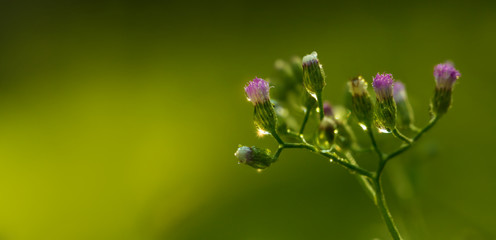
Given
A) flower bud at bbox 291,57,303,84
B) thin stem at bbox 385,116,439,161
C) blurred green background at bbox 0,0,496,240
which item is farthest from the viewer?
blurred green background at bbox 0,0,496,240

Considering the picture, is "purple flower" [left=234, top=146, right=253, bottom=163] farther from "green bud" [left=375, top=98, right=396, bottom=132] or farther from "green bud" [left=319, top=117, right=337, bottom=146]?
"green bud" [left=375, top=98, right=396, bottom=132]

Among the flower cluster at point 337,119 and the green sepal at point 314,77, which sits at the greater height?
the green sepal at point 314,77

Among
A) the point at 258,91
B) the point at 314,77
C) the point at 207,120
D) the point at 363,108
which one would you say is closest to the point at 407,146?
the point at 363,108

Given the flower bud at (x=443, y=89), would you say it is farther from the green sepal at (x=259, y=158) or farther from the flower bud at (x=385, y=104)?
the green sepal at (x=259, y=158)

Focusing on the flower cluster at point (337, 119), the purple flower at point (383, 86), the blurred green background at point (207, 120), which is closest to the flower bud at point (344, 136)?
the flower cluster at point (337, 119)

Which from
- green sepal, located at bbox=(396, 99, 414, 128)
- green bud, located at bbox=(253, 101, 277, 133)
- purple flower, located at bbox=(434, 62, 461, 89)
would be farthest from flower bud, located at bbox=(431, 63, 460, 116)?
green bud, located at bbox=(253, 101, 277, 133)
